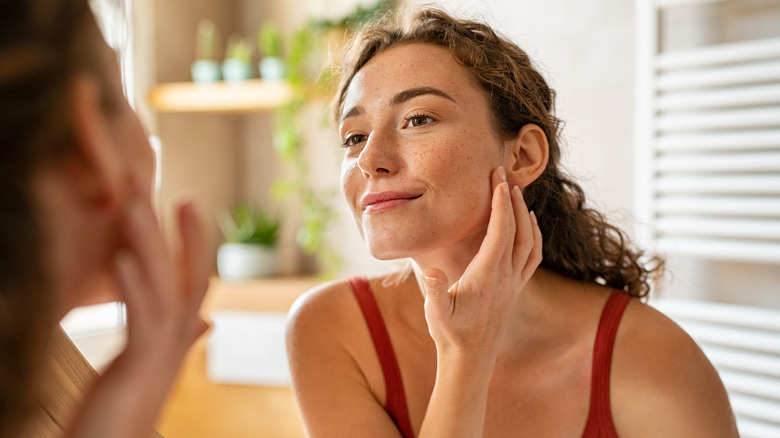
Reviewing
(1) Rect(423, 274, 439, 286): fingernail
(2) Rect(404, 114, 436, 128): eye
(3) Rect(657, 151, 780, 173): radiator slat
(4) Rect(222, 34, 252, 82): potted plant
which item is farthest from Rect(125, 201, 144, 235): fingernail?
(4) Rect(222, 34, 252, 82): potted plant

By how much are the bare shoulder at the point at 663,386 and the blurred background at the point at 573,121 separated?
0.45 metres

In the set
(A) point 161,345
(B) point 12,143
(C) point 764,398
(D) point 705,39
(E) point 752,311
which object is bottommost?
(C) point 764,398

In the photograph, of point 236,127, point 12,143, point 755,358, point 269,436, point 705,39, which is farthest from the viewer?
point 236,127

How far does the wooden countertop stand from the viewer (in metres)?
2.73

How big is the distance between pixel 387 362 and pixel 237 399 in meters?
1.83

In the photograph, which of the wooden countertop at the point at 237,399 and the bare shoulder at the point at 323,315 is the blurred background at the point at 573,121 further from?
the bare shoulder at the point at 323,315

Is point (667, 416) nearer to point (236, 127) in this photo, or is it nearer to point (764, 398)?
point (764, 398)

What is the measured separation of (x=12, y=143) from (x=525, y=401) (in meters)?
0.95

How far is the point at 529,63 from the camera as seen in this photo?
3.93 ft

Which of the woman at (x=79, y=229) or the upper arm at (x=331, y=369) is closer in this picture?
the woman at (x=79, y=229)

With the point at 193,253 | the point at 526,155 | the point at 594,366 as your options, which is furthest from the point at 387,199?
the point at 193,253

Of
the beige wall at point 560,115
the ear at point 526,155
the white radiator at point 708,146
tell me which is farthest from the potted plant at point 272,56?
the ear at point 526,155

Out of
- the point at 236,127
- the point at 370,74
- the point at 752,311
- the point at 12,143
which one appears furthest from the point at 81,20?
the point at 236,127

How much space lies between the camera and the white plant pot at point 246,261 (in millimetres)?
2854
